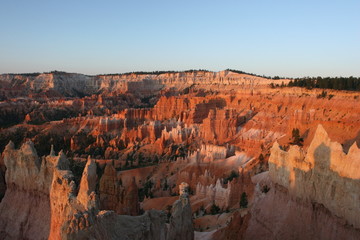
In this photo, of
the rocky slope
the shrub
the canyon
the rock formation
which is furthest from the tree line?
the rock formation

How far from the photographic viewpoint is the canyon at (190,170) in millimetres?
11375

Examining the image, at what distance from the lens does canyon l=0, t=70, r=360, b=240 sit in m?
11.4

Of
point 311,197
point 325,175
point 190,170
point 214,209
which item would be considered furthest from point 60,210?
point 190,170

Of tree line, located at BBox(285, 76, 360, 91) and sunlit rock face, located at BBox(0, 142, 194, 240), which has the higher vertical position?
tree line, located at BBox(285, 76, 360, 91)

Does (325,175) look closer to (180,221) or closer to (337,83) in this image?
(180,221)

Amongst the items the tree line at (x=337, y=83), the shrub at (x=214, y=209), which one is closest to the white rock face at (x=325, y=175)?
the shrub at (x=214, y=209)

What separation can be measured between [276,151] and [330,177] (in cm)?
370

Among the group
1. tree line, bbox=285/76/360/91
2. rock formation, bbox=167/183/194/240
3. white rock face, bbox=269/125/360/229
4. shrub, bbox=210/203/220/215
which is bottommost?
shrub, bbox=210/203/220/215

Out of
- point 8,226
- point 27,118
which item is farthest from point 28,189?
point 27,118

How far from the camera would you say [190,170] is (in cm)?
3509

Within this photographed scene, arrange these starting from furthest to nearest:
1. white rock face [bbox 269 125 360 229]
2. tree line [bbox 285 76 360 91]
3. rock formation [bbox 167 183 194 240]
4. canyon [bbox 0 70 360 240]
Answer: tree line [bbox 285 76 360 91] < rock formation [bbox 167 183 194 240] < canyon [bbox 0 70 360 240] < white rock face [bbox 269 125 360 229]

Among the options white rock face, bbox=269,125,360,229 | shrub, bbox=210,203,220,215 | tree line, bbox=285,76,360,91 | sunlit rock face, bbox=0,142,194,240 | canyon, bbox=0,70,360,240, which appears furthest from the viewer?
tree line, bbox=285,76,360,91

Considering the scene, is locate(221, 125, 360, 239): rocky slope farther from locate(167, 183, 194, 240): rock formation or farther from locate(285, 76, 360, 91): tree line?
locate(285, 76, 360, 91): tree line

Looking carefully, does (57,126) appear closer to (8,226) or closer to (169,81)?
(8,226)
